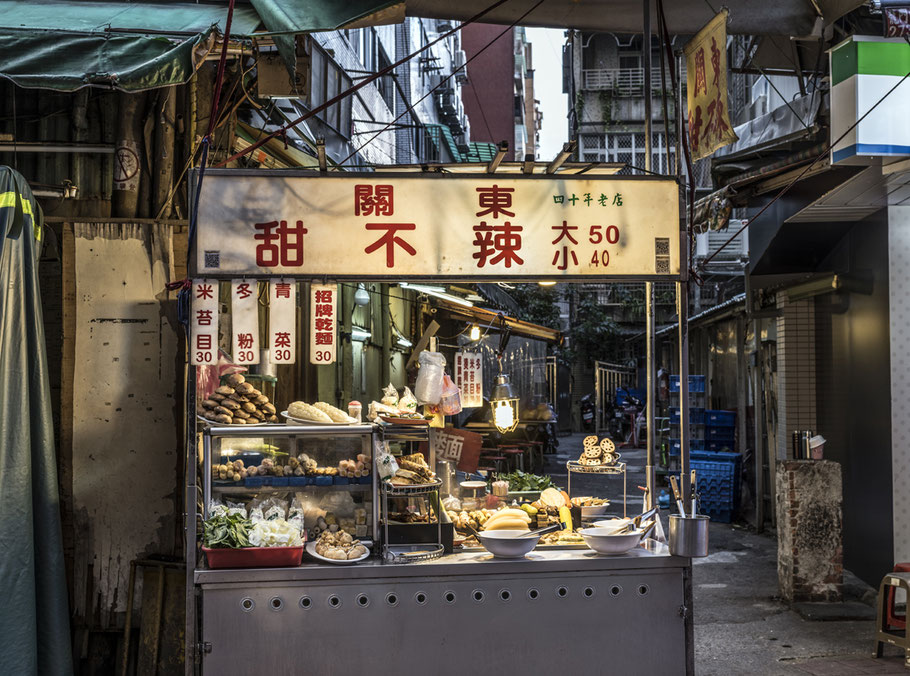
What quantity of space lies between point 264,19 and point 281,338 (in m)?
2.34

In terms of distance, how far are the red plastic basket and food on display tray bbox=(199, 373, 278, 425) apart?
1.00 metres

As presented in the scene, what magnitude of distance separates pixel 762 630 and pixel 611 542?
12.3 ft

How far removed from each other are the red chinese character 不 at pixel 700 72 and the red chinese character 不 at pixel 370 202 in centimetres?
248

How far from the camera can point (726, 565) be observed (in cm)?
1134

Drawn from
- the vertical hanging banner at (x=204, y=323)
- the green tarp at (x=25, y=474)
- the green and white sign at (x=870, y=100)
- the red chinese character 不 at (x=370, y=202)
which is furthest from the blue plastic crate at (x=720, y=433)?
the green tarp at (x=25, y=474)

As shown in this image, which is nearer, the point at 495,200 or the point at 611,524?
the point at 495,200

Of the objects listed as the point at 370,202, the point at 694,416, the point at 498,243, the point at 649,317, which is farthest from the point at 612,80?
the point at 370,202

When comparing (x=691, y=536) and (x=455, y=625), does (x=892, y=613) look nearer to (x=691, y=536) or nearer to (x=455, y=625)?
(x=691, y=536)

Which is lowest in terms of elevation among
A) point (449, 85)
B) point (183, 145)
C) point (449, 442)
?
point (449, 442)

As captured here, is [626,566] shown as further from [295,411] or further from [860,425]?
[860,425]

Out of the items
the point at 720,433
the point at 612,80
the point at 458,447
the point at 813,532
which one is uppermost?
the point at 612,80

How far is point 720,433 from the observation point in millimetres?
16938

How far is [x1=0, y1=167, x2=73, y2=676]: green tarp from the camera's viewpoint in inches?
213

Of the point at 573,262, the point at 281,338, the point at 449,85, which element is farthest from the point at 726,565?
the point at 449,85
